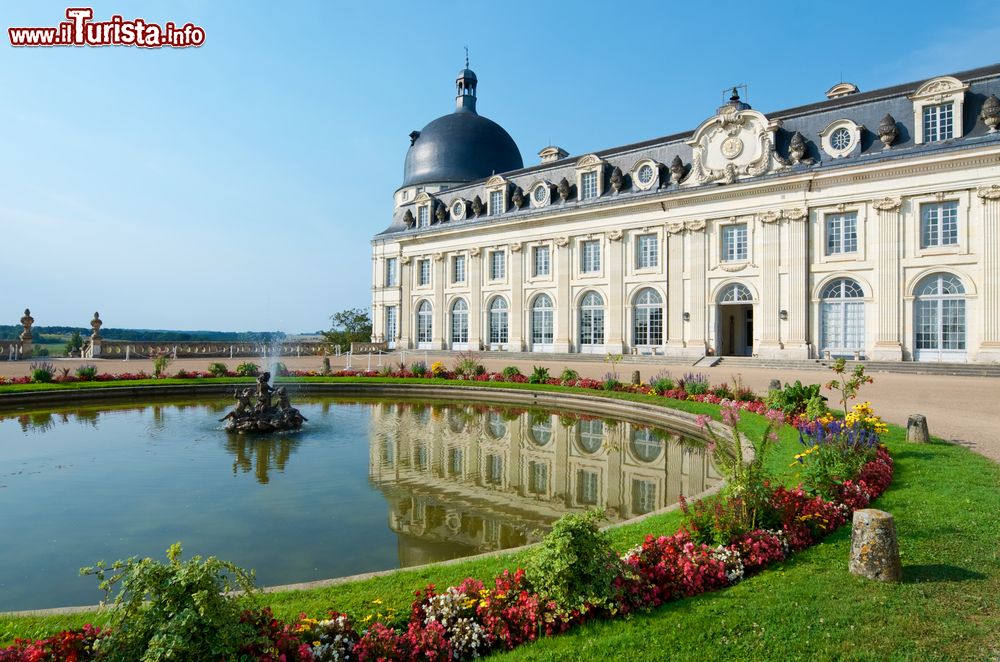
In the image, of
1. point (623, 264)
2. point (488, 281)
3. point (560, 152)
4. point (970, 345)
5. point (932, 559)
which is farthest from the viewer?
point (560, 152)

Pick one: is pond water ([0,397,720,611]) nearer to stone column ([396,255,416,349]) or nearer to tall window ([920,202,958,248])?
tall window ([920,202,958,248])

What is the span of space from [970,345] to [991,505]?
25.9 m

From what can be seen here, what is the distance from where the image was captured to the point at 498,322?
43.9m

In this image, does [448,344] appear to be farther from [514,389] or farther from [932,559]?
[932,559]

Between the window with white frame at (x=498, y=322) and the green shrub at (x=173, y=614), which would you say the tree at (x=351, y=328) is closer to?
the window with white frame at (x=498, y=322)

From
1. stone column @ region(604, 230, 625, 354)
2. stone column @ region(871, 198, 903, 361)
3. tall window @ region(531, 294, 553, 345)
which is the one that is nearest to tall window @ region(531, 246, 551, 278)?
tall window @ region(531, 294, 553, 345)

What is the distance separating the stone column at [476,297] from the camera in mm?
44312

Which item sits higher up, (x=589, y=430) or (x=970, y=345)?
(x=970, y=345)

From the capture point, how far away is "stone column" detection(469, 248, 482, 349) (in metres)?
44.3

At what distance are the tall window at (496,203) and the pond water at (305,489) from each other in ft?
103

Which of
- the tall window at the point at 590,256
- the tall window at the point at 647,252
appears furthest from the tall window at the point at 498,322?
the tall window at the point at 647,252

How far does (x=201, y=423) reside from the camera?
14102mm

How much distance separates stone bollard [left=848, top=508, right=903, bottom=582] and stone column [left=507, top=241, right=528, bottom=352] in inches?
1455

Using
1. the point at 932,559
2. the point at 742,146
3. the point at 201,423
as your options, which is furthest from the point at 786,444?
the point at 742,146
